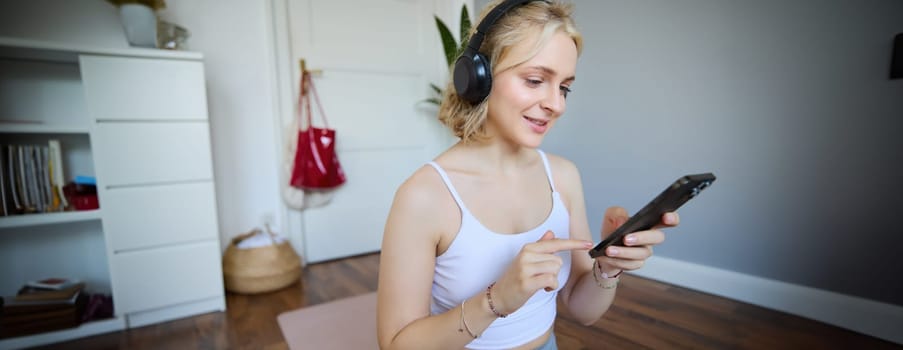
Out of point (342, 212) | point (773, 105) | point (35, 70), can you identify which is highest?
point (35, 70)

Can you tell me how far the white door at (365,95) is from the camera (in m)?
2.64

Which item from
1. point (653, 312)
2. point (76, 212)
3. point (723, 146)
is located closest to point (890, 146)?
point (723, 146)

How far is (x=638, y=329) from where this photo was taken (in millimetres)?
1778

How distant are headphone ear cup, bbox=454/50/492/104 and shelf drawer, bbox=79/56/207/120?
1.65 metres

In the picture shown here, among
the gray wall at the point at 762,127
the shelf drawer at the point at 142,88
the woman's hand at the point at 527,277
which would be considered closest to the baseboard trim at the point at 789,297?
the gray wall at the point at 762,127

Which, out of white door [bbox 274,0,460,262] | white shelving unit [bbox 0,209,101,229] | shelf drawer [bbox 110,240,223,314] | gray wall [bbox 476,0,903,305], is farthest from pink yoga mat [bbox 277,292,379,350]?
gray wall [bbox 476,0,903,305]

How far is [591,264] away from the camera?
881mm

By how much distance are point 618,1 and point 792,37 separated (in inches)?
34.1

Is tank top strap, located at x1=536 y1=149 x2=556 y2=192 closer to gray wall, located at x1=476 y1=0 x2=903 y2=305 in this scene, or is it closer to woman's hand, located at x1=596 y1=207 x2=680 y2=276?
woman's hand, located at x1=596 y1=207 x2=680 y2=276

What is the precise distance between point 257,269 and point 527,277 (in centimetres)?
206

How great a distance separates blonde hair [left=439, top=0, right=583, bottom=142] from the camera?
692mm

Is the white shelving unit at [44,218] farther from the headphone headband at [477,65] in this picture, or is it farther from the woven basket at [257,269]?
the headphone headband at [477,65]

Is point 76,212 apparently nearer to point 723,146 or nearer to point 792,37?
point 723,146

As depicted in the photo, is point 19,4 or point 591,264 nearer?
point 591,264
